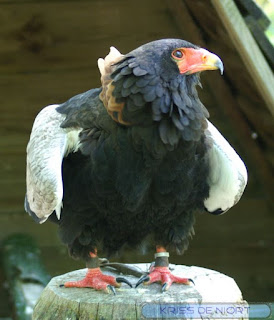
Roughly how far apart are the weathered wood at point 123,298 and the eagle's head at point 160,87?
28.9 inches

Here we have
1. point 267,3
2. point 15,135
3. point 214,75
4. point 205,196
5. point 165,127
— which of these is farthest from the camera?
point 15,135

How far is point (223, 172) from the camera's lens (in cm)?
328

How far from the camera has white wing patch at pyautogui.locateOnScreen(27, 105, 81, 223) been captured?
2980 millimetres

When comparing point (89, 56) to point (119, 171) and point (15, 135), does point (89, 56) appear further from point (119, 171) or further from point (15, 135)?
point (119, 171)

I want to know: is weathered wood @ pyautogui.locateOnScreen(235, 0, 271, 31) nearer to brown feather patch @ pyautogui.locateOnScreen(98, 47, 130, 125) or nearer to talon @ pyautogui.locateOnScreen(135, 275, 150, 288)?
brown feather patch @ pyautogui.locateOnScreen(98, 47, 130, 125)

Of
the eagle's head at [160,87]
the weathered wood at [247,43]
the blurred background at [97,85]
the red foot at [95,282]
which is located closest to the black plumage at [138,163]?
the eagle's head at [160,87]

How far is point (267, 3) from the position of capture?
4117mm

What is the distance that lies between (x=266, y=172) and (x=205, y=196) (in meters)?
2.12

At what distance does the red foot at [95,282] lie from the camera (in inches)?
124

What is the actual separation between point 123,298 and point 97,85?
2780 millimetres

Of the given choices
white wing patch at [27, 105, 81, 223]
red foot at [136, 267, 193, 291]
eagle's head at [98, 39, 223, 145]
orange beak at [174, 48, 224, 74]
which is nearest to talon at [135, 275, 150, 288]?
red foot at [136, 267, 193, 291]

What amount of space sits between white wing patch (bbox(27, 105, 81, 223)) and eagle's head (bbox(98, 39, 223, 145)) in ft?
1.09

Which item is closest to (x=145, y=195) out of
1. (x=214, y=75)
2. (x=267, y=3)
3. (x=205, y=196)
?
(x=205, y=196)

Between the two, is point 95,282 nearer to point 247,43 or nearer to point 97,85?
point 247,43
